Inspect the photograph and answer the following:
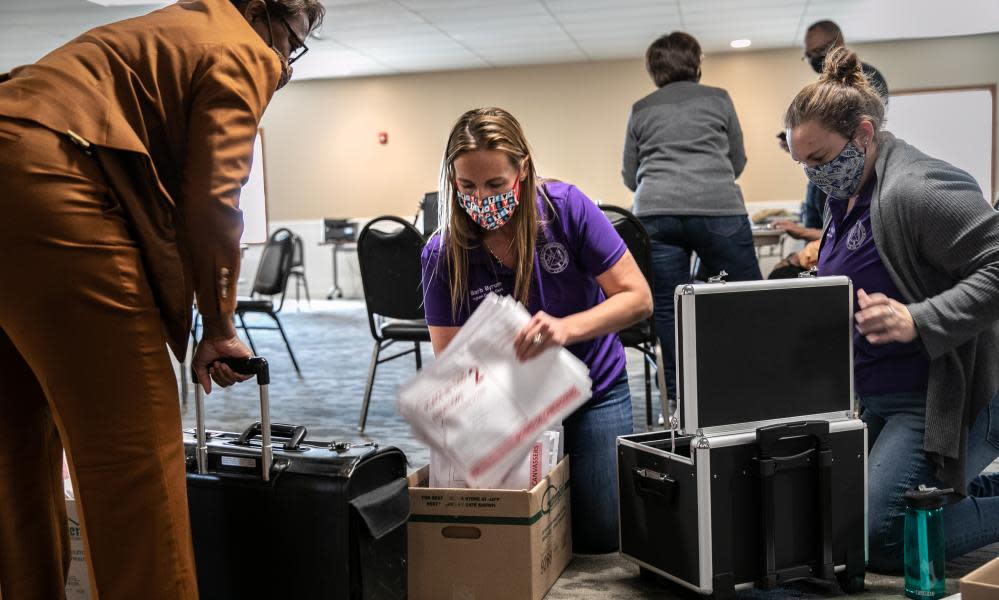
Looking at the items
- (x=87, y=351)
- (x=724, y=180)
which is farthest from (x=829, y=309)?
(x=724, y=180)

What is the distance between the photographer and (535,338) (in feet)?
5.14

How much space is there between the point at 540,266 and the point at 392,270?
1.27m

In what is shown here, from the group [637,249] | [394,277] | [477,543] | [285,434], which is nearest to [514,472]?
[477,543]

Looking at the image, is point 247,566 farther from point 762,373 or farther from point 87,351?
point 762,373

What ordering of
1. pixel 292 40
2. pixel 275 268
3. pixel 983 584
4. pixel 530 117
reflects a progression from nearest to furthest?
pixel 983 584 < pixel 292 40 < pixel 275 268 < pixel 530 117

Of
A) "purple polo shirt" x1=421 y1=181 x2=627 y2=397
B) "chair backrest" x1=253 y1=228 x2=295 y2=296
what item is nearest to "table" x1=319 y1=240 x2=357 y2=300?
"chair backrest" x1=253 y1=228 x2=295 y2=296

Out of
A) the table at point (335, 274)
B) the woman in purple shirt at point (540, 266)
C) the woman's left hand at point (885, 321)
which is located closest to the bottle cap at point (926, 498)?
the woman's left hand at point (885, 321)

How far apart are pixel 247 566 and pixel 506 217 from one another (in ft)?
2.75

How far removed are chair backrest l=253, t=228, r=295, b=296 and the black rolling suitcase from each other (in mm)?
3936

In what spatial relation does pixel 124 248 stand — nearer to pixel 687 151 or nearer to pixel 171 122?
pixel 171 122

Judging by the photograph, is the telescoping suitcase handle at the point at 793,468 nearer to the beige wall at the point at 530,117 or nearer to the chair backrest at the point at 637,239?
the chair backrest at the point at 637,239

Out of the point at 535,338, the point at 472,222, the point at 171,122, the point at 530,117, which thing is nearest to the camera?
the point at 171,122

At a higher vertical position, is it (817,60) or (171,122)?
(817,60)

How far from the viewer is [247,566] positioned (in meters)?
1.52
